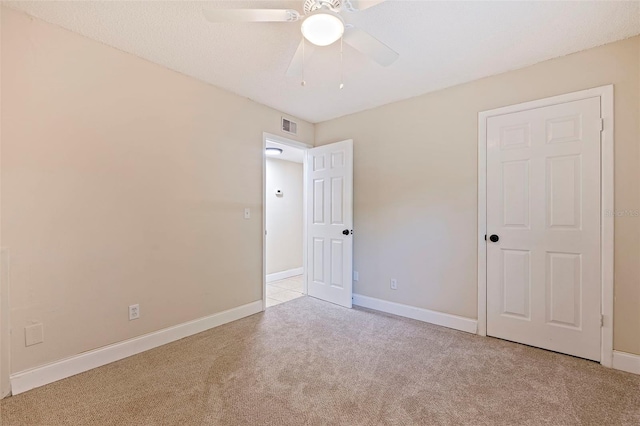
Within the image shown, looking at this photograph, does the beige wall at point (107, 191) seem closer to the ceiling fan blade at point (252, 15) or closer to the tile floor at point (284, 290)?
the tile floor at point (284, 290)

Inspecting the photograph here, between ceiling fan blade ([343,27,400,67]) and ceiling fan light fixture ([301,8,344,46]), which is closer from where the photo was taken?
ceiling fan light fixture ([301,8,344,46])

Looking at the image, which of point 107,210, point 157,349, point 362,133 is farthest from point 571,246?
point 107,210

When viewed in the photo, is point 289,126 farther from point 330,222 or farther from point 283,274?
point 283,274

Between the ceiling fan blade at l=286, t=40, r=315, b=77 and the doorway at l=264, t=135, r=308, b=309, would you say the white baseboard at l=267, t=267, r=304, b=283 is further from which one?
the ceiling fan blade at l=286, t=40, r=315, b=77

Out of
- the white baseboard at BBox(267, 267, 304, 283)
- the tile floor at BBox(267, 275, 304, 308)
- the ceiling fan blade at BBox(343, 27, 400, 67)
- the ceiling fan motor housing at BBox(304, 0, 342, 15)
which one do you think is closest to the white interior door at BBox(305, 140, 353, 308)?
the tile floor at BBox(267, 275, 304, 308)

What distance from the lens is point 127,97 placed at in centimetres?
229

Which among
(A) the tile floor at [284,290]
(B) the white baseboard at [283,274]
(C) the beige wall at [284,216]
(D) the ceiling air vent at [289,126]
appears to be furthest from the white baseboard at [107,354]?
(D) the ceiling air vent at [289,126]

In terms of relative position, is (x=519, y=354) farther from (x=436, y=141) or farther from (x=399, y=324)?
(x=436, y=141)

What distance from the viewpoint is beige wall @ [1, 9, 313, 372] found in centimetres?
184

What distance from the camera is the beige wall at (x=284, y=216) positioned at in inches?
201

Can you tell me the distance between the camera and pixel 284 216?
5.36 meters

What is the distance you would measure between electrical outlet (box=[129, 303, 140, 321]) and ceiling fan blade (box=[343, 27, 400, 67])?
254cm

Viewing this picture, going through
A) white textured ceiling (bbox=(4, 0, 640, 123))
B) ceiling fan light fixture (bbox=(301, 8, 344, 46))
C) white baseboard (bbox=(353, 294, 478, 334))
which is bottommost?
white baseboard (bbox=(353, 294, 478, 334))

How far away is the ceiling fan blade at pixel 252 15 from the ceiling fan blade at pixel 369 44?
32 cm
